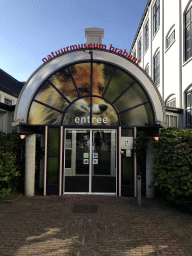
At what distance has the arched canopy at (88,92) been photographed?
7.60 meters

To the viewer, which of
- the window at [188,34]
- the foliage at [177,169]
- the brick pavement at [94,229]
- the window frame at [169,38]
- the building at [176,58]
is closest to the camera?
the brick pavement at [94,229]

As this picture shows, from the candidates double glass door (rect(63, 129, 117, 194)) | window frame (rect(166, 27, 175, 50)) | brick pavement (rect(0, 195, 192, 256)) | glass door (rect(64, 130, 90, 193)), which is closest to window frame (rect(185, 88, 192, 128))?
window frame (rect(166, 27, 175, 50))

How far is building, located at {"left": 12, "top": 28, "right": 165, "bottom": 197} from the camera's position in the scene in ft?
24.9

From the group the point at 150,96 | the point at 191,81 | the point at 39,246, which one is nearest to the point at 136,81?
the point at 150,96

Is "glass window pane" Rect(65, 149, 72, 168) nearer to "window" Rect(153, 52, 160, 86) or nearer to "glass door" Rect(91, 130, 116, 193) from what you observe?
"glass door" Rect(91, 130, 116, 193)

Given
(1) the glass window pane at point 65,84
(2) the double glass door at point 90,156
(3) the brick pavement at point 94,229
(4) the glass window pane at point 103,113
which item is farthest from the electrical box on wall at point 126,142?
(1) the glass window pane at point 65,84

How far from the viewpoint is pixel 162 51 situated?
613 inches

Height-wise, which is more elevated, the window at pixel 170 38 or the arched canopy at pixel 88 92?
the window at pixel 170 38

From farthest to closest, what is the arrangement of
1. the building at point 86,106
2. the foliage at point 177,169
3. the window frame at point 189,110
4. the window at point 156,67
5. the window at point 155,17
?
the window at point 155,17 → the window at point 156,67 → the window frame at point 189,110 → the building at point 86,106 → the foliage at point 177,169

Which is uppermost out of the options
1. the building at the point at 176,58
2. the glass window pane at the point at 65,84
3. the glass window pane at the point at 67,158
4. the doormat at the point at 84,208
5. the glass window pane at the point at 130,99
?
the building at the point at 176,58

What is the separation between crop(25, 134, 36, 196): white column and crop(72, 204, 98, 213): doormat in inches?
84.5

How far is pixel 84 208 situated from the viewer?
6.33 m

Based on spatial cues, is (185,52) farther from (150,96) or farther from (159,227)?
(159,227)

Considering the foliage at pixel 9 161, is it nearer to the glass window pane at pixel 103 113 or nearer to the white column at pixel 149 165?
the glass window pane at pixel 103 113
